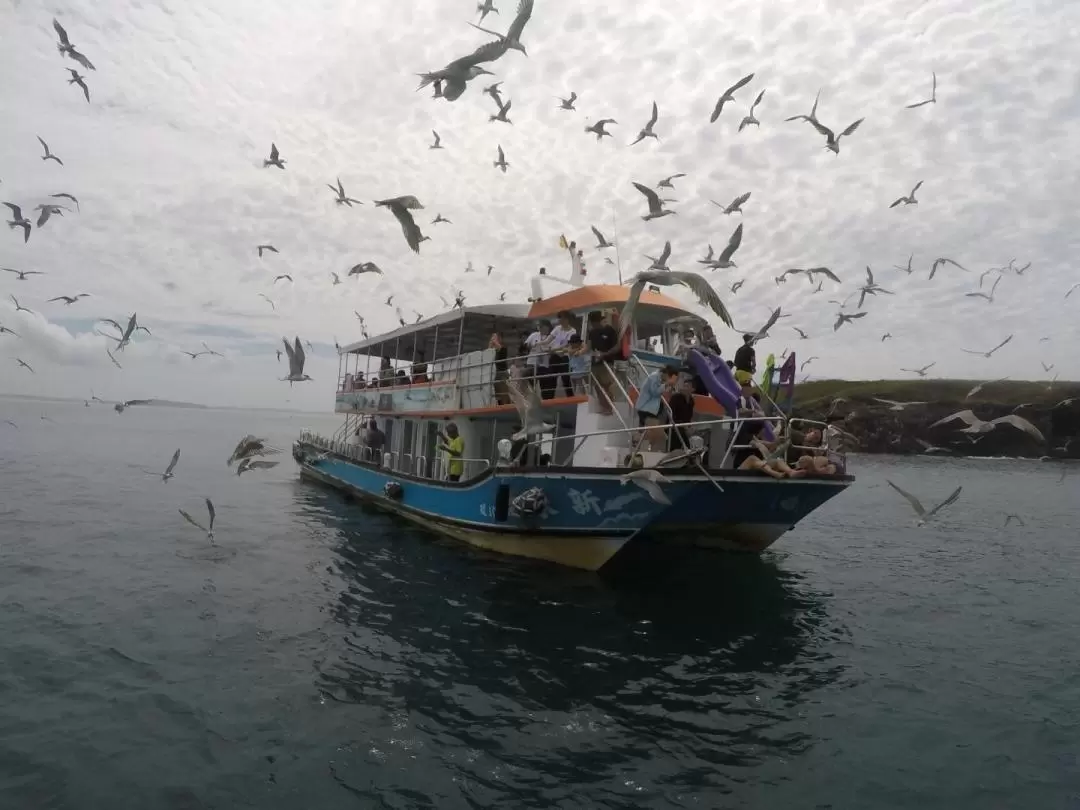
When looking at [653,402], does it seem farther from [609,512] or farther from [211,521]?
[211,521]

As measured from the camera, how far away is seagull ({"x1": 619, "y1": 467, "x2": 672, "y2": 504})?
936cm

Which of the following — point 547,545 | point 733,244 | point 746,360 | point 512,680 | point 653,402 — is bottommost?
point 512,680

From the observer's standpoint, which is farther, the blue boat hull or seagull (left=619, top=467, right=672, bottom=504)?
the blue boat hull

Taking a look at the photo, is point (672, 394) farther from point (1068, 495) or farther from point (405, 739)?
point (1068, 495)

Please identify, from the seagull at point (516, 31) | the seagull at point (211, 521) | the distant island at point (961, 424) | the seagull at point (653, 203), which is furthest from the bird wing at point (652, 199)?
the distant island at point (961, 424)

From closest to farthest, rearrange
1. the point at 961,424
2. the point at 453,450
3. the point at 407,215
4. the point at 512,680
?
the point at 512,680
the point at 407,215
the point at 453,450
the point at 961,424

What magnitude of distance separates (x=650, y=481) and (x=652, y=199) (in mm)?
6203

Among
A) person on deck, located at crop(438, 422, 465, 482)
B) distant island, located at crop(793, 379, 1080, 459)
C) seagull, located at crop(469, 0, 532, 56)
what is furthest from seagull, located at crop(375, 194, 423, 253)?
distant island, located at crop(793, 379, 1080, 459)

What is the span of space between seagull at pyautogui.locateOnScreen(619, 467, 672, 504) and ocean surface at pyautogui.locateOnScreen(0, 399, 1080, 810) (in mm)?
1987

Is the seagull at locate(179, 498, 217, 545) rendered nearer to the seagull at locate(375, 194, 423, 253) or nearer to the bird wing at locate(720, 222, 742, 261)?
the seagull at locate(375, 194, 423, 253)

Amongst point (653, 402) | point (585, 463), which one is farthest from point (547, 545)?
point (653, 402)

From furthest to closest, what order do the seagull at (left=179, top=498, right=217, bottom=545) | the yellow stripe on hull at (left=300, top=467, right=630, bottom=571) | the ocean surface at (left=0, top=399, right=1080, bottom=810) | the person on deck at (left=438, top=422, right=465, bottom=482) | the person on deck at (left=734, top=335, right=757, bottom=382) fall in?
the person on deck at (left=438, top=422, right=465, bottom=482), the person on deck at (left=734, top=335, right=757, bottom=382), the yellow stripe on hull at (left=300, top=467, right=630, bottom=571), the seagull at (left=179, top=498, right=217, bottom=545), the ocean surface at (left=0, top=399, right=1080, bottom=810)

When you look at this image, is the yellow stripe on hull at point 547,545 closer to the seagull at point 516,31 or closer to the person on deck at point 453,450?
the person on deck at point 453,450

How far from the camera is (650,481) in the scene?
33.5 feet
